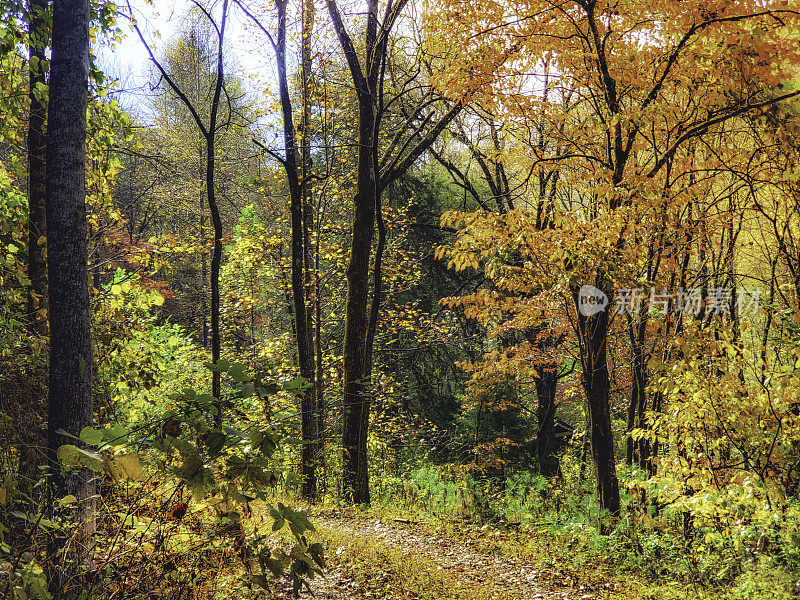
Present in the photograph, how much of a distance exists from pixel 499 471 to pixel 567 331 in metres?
4.17

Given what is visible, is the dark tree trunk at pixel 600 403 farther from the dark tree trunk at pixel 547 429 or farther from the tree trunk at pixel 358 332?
the dark tree trunk at pixel 547 429

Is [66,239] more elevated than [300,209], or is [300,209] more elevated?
[300,209]

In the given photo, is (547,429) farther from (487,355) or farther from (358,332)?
(358,332)

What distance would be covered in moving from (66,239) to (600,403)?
5.94 m

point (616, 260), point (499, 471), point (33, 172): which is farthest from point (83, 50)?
point (499, 471)

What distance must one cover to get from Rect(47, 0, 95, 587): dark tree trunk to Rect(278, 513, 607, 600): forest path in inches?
86.3

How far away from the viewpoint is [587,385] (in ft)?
21.5

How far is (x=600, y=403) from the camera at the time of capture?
21.7 ft

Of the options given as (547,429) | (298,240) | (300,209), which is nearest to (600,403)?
(298,240)

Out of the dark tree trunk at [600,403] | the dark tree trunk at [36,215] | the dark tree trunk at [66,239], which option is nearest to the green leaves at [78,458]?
the dark tree trunk at [66,239]

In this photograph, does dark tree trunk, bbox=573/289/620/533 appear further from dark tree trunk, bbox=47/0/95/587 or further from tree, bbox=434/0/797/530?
dark tree trunk, bbox=47/0/95/587

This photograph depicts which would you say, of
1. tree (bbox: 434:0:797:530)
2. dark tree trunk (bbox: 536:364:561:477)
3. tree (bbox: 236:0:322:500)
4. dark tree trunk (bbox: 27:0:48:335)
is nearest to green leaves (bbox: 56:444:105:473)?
dark tree trunk (bbox: 27:0:48:335)

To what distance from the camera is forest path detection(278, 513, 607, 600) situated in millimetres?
4820

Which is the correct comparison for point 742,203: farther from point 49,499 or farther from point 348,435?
point 49,499
